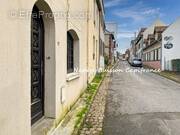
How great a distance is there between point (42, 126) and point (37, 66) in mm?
1216

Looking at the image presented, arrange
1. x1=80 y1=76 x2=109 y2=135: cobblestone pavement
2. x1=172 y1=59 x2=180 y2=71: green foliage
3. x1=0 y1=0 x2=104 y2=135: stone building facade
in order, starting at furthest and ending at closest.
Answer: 1. x1=172 y1=59 x2=180 y2=71: green foliage
2. x1=80 y1=76 x2=109 y2=135: cobblestone pavement
3. x1=0 y1=0 x2=104 y2=135: stone building facade

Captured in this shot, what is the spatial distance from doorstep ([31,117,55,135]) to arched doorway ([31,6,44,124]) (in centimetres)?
11

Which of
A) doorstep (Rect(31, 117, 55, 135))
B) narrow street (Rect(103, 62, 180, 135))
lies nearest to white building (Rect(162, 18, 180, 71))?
narrow street (Rect(103, 62, 180, 135))

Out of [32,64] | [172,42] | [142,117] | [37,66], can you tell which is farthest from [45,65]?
[172,42]

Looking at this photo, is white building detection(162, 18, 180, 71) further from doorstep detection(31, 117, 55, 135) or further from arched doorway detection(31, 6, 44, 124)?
doorstep detection(31, 117, 55, 135)

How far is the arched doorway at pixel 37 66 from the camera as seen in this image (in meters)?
4.87

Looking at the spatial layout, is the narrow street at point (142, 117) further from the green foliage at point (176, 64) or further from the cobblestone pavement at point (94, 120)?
the green foliage at point (176, 64)

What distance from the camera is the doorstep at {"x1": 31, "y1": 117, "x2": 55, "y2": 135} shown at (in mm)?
4512

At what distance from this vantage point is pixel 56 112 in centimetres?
552

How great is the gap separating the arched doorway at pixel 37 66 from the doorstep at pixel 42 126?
11cm

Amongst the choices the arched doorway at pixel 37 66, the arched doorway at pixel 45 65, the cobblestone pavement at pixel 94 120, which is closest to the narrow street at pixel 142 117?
the cobblestone pavement at pixel 94 120

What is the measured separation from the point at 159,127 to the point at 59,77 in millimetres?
2584
